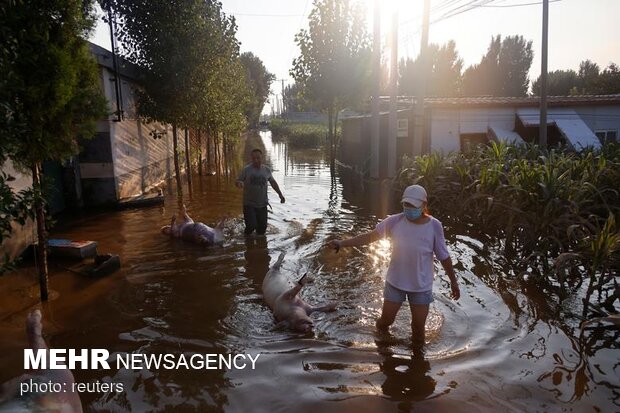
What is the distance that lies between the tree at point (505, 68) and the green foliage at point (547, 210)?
43.0 m

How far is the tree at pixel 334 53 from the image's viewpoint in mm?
21812

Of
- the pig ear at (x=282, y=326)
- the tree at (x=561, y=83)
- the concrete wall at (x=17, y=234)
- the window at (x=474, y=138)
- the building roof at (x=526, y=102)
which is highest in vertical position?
the tree at (x=561, y=83)

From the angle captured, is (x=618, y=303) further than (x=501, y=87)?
No

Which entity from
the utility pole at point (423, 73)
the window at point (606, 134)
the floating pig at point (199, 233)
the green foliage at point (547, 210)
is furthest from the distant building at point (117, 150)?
the window at point (606, 134)

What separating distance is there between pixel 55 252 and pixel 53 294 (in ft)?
5.40

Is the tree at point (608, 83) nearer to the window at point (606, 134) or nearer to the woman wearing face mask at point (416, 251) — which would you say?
the window at point (606, 134)

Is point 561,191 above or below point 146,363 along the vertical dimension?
above

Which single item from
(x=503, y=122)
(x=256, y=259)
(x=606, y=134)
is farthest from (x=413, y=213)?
(x=606, y=134)

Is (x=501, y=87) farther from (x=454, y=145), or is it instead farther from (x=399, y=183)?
(x=399, y=183)

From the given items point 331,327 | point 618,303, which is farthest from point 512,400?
point 618,303

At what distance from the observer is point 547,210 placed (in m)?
7.39

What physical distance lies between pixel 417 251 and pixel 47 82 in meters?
4.42

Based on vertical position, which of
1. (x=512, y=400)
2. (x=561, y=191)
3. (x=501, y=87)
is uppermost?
(x=501, y=87)

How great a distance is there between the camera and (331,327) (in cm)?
549
